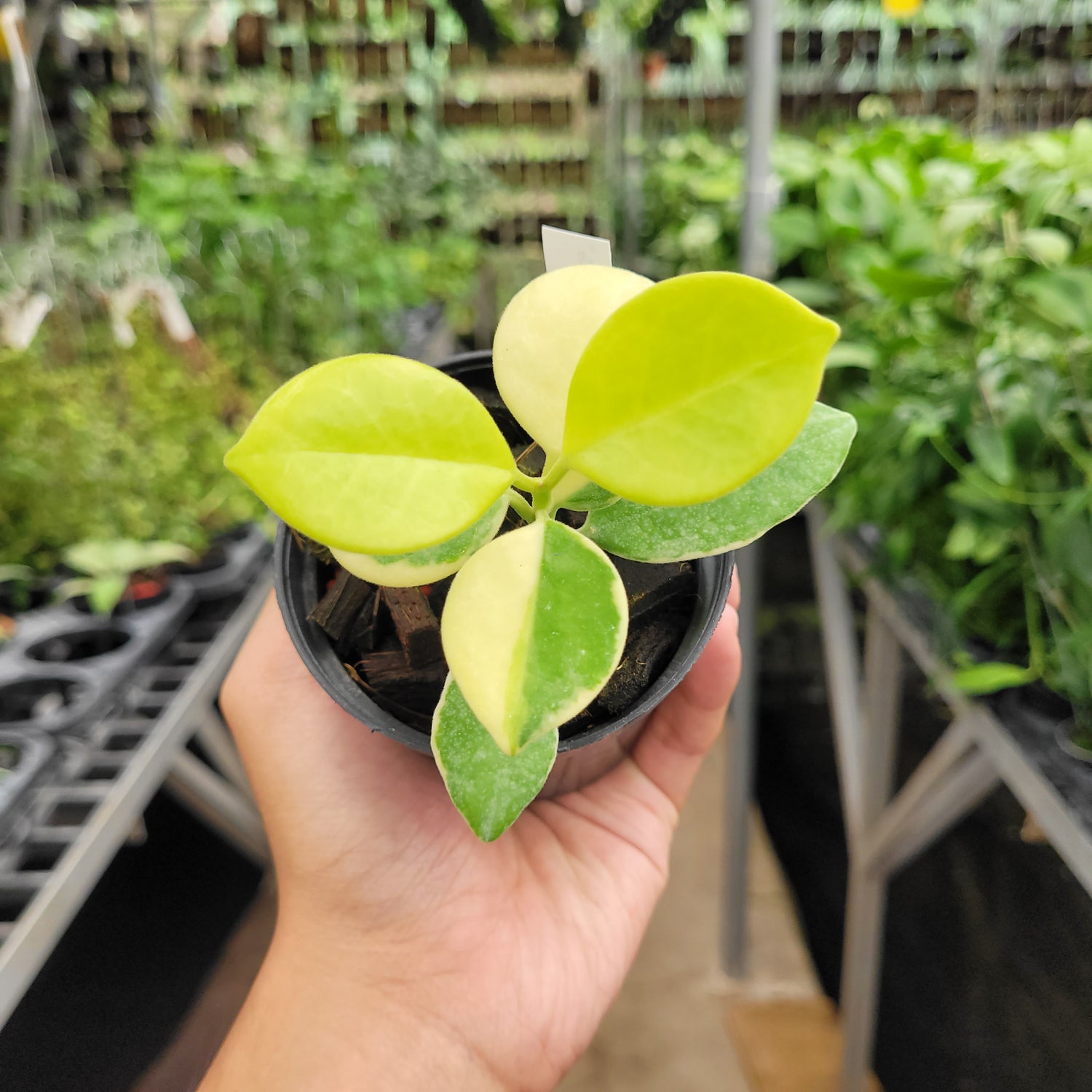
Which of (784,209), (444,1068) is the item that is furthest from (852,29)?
(444,1068)

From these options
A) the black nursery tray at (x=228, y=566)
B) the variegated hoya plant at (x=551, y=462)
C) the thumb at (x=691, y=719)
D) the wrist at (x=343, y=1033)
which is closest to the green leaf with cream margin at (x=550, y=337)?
the variegated hoya plant at (x=551, y=462)

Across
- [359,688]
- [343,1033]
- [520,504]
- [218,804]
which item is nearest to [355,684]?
[359,688]

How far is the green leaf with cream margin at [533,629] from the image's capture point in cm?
25

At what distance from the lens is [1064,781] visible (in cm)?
60

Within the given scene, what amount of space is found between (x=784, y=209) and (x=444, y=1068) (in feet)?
3.59

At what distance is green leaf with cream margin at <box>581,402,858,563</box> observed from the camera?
0.30 m

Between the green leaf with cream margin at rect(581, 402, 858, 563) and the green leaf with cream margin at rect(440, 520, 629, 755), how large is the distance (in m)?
0.03

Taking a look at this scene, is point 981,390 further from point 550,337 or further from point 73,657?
point 73,657

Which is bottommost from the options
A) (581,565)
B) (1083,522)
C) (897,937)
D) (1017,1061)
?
(897,937)

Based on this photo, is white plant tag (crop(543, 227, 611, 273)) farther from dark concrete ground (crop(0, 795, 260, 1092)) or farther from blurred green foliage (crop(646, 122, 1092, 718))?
dark concrete ground (crop(0, 795, 260, 1092))

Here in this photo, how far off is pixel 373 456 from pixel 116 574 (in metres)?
0.94

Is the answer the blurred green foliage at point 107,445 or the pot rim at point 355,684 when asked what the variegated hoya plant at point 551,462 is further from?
the blurred green foliage at point 107,445

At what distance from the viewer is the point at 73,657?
101cm

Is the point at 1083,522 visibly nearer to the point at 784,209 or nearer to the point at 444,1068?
the point at 444,1068
